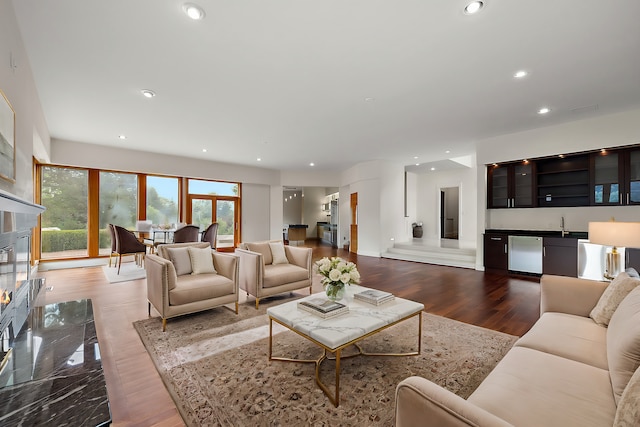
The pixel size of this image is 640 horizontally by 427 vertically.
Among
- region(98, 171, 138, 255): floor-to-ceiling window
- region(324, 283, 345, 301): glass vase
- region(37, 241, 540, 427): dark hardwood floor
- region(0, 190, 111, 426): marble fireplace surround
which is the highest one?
region(98, 171, 138, 255): floor-to-ceiling window

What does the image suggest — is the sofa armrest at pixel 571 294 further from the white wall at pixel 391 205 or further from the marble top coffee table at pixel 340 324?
the white wall at pixel 391 205

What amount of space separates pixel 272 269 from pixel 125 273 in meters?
3.74

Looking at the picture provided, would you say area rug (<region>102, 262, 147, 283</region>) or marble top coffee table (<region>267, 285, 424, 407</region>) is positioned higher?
marble top coffee table (<region>267, 285, 424, 407</region>)

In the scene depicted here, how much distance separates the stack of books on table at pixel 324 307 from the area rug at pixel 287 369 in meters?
0.44

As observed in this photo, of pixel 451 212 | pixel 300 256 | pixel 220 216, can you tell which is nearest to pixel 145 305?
pixel 300 256

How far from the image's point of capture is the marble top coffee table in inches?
72.6

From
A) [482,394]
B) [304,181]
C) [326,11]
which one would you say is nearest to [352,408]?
[482,394]

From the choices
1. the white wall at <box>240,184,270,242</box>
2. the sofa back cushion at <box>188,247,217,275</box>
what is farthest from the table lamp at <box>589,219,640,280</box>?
the white wall at <box>240,184,270,242</box>

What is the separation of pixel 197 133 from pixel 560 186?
23.4 feet

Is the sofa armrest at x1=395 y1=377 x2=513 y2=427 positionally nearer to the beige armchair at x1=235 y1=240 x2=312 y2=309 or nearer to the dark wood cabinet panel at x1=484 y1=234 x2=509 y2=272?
the beige armchair at x1=235 y1=240 x2=312 y2=309

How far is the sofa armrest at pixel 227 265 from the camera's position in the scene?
3.44 m

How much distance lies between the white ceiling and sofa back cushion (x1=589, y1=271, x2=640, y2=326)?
2.09 metres

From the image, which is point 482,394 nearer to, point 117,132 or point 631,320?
point 631,320

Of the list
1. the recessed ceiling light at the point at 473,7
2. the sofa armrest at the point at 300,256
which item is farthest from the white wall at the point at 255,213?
the recessed ceiling light at the point at 473,7
